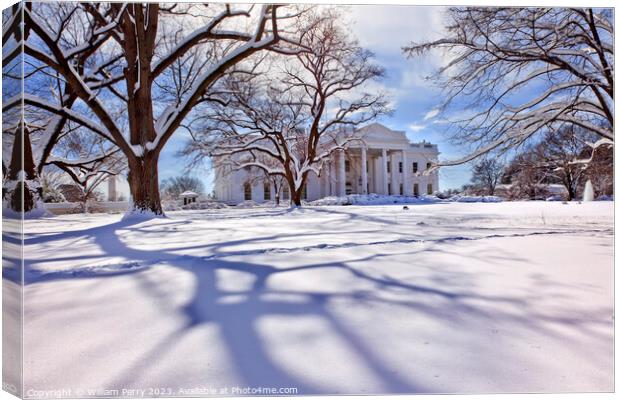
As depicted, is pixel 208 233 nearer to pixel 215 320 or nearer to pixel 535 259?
pixel 215 320

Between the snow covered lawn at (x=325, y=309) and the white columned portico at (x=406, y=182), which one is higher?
the white columned portico at (x=406, y=182)

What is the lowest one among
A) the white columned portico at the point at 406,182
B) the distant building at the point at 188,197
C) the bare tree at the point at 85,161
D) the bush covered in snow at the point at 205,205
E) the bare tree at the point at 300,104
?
the bush covered in snow at the point at 205,205

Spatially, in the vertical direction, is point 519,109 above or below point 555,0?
below

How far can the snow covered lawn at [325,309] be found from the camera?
814mm

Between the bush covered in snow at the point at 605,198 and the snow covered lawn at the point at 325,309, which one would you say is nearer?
the snow covered lawn at the point at 325,309

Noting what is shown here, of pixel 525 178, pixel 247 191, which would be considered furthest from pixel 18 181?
pixel 525 178

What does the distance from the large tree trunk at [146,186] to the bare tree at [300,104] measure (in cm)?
23

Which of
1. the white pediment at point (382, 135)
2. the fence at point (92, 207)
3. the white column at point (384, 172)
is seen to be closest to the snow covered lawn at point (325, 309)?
the fence at point (92, 207)

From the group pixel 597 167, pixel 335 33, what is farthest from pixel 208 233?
pixel 597 167

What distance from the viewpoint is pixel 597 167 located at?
161 centimetres

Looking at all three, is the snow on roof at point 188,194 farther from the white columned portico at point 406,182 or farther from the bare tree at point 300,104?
the white columned portico at point 406,182

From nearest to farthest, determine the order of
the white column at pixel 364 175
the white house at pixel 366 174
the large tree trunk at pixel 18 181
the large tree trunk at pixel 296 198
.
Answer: the large tree trunk at pixel 18 181
the white house at pixel 366 174
the white column at pixel 364 175
the large tree trunk at pixel 296 198

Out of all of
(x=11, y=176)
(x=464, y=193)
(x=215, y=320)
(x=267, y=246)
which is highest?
(x=11, y=176)

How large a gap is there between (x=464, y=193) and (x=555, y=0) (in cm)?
100
